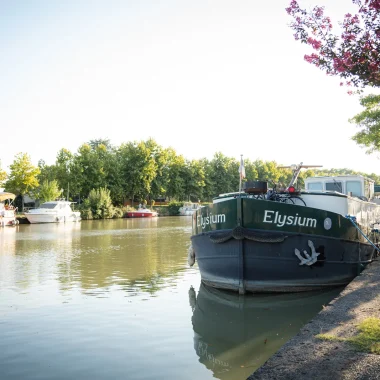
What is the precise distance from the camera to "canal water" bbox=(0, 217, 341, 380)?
6160 mm

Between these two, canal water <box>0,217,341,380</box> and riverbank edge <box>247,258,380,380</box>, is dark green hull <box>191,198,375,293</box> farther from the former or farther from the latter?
riverbank edge <box>247,258,380,380</box>

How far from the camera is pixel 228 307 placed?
987 centimetres

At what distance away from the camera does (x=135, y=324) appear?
8.37m

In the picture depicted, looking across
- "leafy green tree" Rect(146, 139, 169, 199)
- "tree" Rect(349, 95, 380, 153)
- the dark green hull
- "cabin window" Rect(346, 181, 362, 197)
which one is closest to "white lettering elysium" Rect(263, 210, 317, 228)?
the dark green hull

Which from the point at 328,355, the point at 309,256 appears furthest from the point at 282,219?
the point at 328,355

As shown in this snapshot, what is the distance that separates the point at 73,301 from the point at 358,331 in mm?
6717

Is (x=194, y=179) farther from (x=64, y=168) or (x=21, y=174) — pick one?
(x=21, y=174)

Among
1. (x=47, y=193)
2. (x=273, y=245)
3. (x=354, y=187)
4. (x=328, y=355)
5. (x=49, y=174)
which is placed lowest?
(x=328, y=355)

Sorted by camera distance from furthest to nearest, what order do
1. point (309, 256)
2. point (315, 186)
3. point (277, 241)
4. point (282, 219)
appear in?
point (315, 186), point (309, 256), point (282, 219), point (277, 241)

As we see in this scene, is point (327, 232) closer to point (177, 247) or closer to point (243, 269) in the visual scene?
point (243, 269)

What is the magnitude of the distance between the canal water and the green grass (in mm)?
1351

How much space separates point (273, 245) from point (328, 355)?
5345mm

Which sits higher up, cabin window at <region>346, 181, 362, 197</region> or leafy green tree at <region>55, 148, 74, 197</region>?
leafy green tree at <region>55, 148, 74, 197</region>

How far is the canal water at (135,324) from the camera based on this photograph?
616 cm
